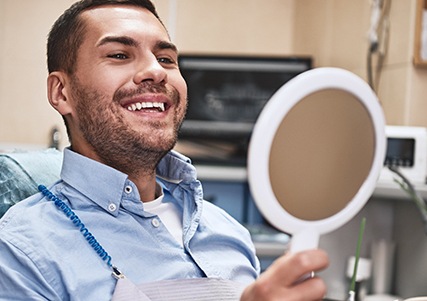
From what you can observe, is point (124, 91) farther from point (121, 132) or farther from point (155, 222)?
point (155, 222)

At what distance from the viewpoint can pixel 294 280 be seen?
70 centimetres

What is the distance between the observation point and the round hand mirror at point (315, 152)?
2.36 ft

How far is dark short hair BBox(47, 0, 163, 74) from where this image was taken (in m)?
1.36

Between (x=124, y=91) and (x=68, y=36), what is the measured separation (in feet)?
0.75

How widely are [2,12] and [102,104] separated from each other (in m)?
2.66

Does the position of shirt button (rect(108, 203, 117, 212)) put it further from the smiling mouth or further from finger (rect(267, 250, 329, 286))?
finger (rect(267, 250, 329, 286))

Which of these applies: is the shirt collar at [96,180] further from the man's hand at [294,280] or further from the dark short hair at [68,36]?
the man's hand at [294,280]

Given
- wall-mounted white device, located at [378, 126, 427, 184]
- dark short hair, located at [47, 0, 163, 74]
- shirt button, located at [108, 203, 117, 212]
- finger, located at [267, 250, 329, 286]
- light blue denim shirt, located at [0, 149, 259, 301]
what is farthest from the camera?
wall-mounted white device, located at [378, 126, 427, 184]

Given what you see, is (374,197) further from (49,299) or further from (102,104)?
(49,299)

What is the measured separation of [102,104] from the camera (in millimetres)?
1278

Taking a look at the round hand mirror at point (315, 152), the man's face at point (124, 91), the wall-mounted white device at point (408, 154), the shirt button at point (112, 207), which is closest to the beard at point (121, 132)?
the man's face at point (124, 91)

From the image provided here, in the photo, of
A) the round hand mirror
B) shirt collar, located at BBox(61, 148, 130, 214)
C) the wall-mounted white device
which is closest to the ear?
shirt collar, located at BBox(61, 148, 130, 214)

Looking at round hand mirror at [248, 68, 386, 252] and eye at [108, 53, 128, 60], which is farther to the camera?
eye at [108, 53, 128, 60]

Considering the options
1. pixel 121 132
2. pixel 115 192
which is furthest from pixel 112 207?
pixel 121 132
